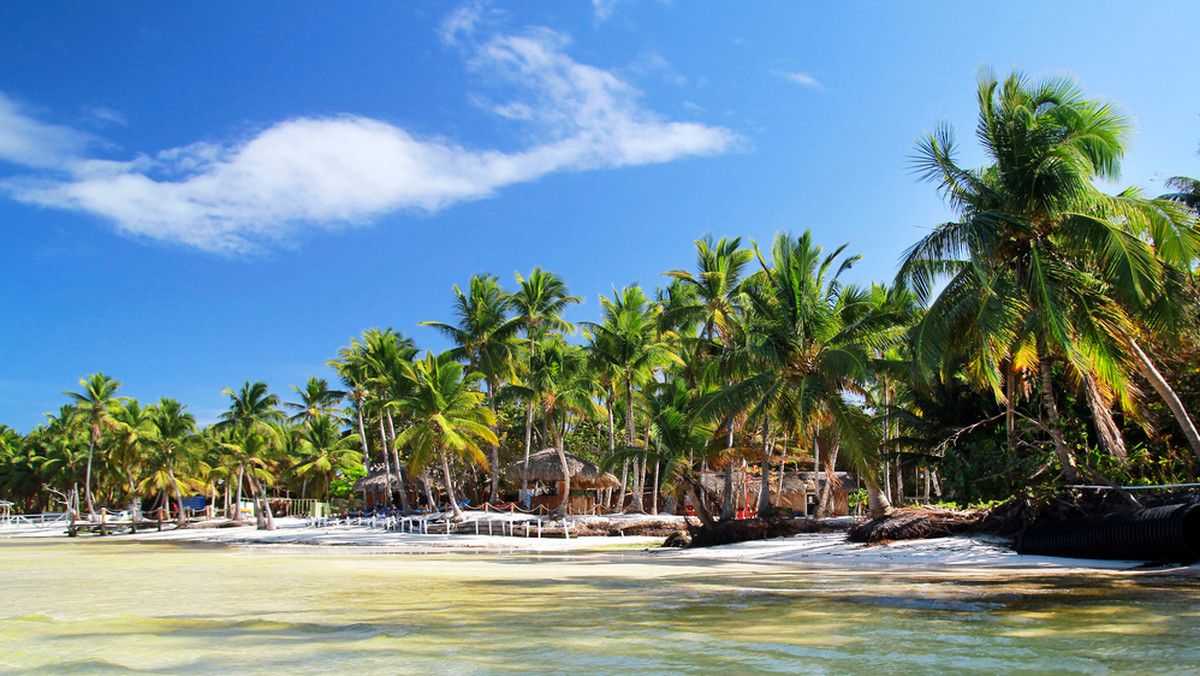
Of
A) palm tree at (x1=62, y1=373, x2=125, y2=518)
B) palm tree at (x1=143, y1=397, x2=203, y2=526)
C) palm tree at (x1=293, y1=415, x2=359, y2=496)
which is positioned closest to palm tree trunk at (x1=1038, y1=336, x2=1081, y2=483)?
palm tree at (x1=293, y1=415, x2=359, y2=496)

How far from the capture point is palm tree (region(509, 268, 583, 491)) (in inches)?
1179

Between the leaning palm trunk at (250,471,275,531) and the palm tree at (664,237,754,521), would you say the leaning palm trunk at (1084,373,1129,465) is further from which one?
the leaning palm trunk at (250,471,275,531)

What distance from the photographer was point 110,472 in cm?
4847

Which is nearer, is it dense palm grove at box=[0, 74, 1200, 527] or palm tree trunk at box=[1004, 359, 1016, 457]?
dense palm grove at box=[0, 74, 1200, 527]

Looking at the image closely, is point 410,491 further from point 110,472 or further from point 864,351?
point 864,351

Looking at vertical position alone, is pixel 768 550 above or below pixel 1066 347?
below

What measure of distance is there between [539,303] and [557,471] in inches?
291

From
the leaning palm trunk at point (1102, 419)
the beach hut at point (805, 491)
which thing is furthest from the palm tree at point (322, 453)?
the leaning palm trunk at point (1102, 419)

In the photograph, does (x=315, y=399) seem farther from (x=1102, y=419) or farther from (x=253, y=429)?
(x=1102, y=419)

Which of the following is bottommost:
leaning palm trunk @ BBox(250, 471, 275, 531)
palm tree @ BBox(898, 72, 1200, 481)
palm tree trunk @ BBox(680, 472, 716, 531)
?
leaning palm trunk @ BBox(250, 471, 275, 531)

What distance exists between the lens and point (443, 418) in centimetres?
2411

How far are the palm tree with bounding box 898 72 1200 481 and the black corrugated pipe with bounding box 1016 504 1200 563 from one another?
Answer: 3.04 ft

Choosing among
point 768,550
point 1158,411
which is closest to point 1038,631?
point 1158,411

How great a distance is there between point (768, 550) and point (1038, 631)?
9984 millimetres
